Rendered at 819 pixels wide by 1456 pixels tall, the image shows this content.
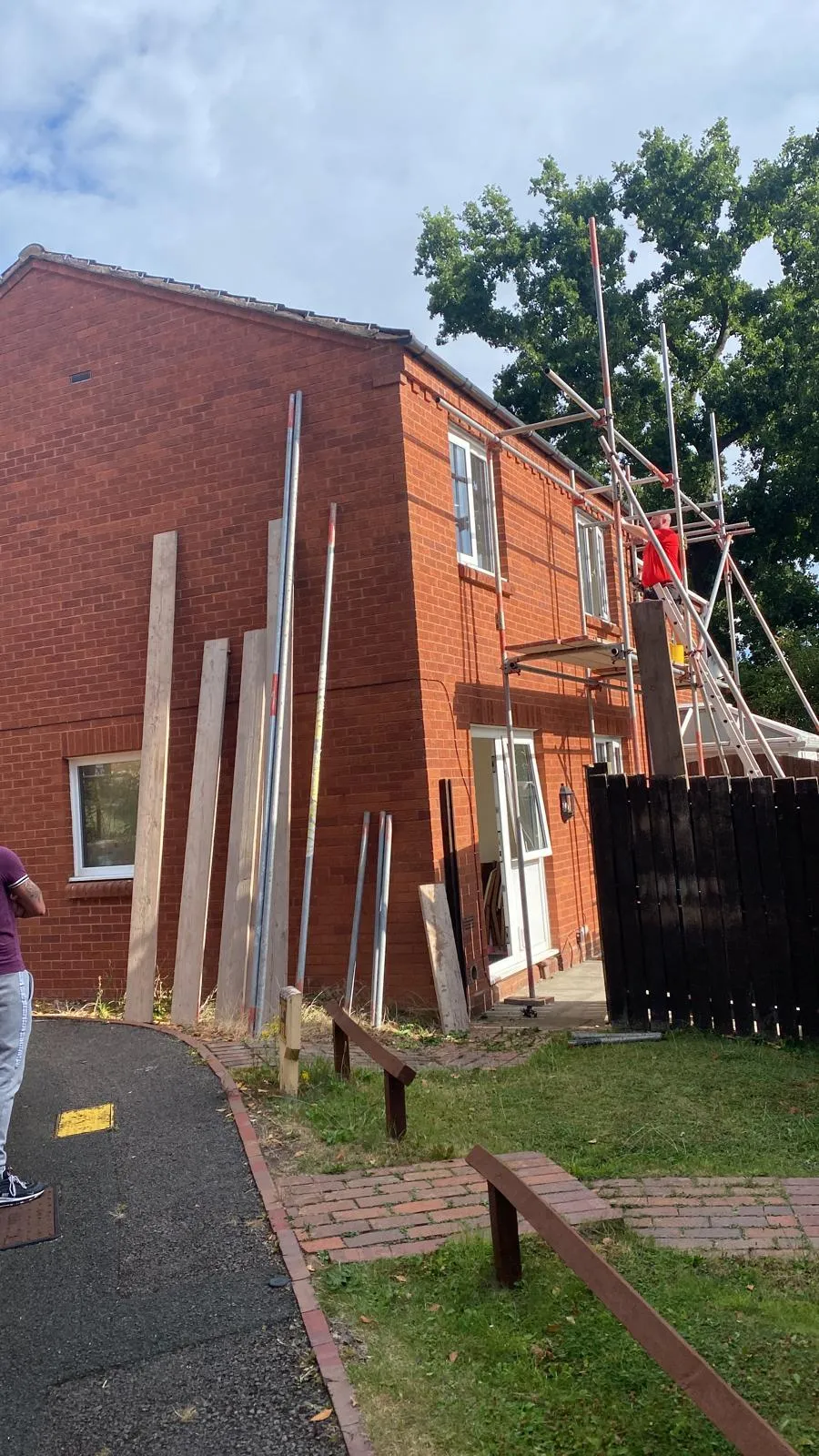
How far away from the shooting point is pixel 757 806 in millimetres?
7730

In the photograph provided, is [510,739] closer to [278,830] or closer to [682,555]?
[278,830]

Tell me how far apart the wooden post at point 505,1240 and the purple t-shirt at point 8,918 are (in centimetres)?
244

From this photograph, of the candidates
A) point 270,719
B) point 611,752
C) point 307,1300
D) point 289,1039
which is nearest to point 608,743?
point 611,752

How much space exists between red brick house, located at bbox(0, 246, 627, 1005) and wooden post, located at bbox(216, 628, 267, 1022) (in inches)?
13.3

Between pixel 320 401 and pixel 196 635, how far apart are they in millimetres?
2153

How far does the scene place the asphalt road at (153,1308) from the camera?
10.3ft

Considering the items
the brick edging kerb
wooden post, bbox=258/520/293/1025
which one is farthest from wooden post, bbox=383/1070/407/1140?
wooden post, bbox=258/520/293/1025

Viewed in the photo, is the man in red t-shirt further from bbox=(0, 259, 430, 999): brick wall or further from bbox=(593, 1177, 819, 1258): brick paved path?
bbox=(593, 1177, 819, 1258): brick paved path

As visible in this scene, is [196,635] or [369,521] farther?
[196,635]

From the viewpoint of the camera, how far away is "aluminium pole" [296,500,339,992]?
8.30 meters

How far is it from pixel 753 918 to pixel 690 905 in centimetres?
44

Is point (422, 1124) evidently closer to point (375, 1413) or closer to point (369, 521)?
point (375, 1413)

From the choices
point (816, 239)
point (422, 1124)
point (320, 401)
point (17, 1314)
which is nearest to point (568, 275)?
point (816, 239)

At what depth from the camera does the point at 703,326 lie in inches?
978
